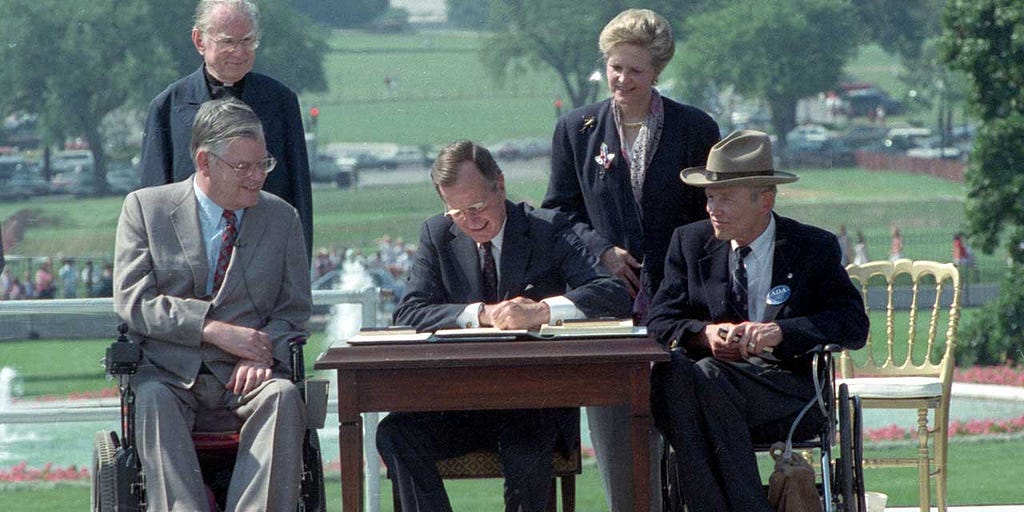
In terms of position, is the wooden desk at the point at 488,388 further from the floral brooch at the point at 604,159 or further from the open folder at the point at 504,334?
the floral brooch at the point at 604,159

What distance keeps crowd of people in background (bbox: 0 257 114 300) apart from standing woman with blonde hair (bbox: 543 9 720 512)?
91.9 feet

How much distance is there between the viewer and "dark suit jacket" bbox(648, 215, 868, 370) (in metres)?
4.07

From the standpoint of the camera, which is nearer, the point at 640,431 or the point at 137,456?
the point at 640,431

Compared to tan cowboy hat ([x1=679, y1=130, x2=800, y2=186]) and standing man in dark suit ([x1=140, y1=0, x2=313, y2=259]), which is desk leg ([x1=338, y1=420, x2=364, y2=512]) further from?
tan cowboy hat ([x1=679, y1=130, x2=800, y2=186])

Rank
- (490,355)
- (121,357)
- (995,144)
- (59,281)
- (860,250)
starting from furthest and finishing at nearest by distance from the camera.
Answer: (59,281), (860,250), (995,144), (121,357), (490,355)

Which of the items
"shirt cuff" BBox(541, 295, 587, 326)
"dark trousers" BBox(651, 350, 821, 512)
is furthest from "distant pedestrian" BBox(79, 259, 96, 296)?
"dark trousers" BBox(651, 350, 821, 512)

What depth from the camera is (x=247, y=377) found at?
3.93 metres

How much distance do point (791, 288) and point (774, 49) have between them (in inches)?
1399

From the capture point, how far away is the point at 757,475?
394cm

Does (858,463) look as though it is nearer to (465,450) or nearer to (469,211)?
(465,450)

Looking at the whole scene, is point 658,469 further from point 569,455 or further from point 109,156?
point 109,156

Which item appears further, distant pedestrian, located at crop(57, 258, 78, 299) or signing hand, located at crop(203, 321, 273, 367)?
distant pedestrian, located at crop(57, 258, 78, 299)

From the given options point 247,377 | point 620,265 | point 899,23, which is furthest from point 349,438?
point 899,23

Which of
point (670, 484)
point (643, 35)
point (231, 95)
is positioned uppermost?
point (643, 35)
